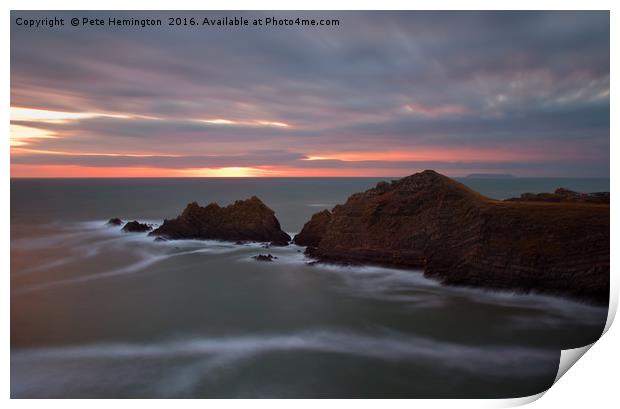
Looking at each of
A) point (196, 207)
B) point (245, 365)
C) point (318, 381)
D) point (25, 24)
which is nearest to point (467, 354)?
point (318, 381)

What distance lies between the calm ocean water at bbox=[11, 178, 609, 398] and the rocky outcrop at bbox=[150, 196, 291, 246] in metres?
3.17

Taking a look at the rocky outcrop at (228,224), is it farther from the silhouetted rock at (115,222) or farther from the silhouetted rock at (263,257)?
the silhouetted rock at (263,257)

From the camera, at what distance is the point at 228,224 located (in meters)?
12.7

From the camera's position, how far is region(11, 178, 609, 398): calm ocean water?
194 inches

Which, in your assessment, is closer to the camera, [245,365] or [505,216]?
[245,365]

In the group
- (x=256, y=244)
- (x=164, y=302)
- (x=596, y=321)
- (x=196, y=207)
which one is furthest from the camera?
(x=196, y=207)

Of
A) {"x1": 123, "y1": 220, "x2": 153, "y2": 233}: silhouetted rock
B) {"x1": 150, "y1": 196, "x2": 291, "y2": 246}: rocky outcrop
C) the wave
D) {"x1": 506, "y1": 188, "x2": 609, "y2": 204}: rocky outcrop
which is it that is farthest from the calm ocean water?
{"x1": 123, "y1": 220, "x2": 153, "y2": 233}: silhouetted rock

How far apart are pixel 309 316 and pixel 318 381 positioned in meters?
1.58

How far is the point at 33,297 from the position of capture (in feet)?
21.4

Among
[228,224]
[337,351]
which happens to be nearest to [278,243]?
[228,224]

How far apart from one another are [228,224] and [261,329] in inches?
278

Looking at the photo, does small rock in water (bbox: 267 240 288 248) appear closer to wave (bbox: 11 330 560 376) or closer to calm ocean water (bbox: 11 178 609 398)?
calm ocean water (bbox: 11 178 609 398)

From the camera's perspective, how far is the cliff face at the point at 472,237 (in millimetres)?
7000

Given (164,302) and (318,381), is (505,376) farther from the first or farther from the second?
(164,302)
